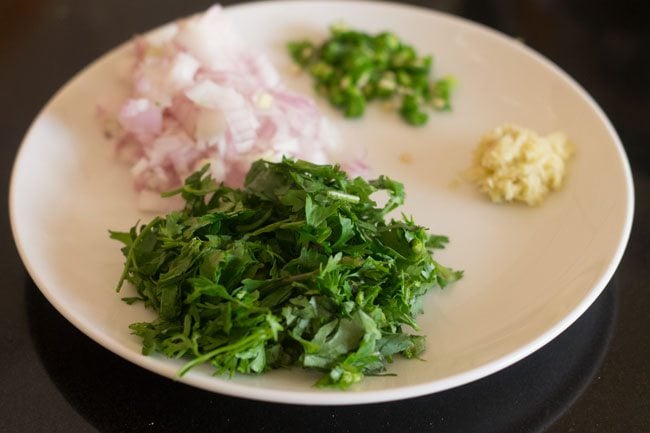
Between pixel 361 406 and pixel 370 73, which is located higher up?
pixel 370 73

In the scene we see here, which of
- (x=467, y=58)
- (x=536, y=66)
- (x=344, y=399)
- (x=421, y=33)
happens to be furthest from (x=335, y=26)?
(x=344, y=399)

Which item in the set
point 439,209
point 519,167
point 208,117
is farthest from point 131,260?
point 519,167

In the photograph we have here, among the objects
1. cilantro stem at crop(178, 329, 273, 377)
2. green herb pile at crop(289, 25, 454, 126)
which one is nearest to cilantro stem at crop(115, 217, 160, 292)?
cilantro stem at crop(178, 329, 273, 377)

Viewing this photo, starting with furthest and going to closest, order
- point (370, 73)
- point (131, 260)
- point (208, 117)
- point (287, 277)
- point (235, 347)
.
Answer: point (370, 73) → point (208, 117) → point (131, 260) → point (287, 277) → point (235, 347)

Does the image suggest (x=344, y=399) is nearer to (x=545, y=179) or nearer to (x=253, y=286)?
(x=253, y=286)

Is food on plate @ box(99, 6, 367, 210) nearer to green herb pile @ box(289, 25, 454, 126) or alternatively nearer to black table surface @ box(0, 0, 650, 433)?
green herb pile @ box(289, 25, 454, 126)

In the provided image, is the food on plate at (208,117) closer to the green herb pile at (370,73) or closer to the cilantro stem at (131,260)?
the green herb pile at (370,73)

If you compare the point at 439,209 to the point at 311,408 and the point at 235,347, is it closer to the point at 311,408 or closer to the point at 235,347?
the point at 311,408
